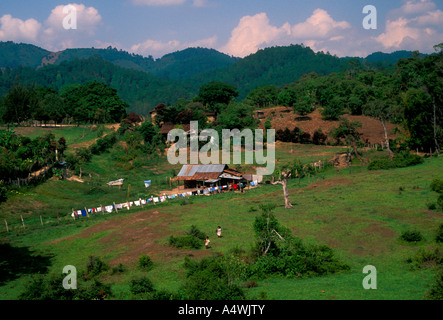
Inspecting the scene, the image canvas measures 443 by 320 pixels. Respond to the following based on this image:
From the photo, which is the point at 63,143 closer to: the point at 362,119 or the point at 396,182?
the point at 396,182

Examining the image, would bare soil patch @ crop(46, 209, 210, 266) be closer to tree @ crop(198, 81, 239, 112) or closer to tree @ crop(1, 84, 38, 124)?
tree @ crop(1, 84, 38, 124)

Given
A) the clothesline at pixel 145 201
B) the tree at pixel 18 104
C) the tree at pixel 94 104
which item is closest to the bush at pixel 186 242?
the clothesline at pixel 145 201

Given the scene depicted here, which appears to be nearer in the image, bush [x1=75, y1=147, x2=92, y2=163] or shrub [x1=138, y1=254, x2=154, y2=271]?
shrub [x1=138, y1=254, x2=154, y2=271]

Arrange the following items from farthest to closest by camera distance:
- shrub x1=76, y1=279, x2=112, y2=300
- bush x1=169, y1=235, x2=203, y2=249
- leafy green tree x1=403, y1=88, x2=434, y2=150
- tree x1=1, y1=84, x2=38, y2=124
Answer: tree x1=1, y1=84, x2=38, y2=124 → leafy green tree x1=403, y1=88, x2=434, y2=150 → bush x1=169, y1=235, x2=203, y2=249 → shrub x1=76, y1=279, x2=112, y2=300

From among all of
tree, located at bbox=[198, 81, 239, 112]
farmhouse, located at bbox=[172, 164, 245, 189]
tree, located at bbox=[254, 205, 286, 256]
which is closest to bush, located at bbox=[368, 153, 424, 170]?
farmhouse, located at bbox=[172, 164, 245, 189]

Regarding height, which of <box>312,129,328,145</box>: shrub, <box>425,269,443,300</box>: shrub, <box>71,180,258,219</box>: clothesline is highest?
<box>312,129,328,145</box>: shrub

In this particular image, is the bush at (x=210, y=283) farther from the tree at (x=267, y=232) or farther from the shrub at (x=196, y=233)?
the shrub at (x=196, y=233)
